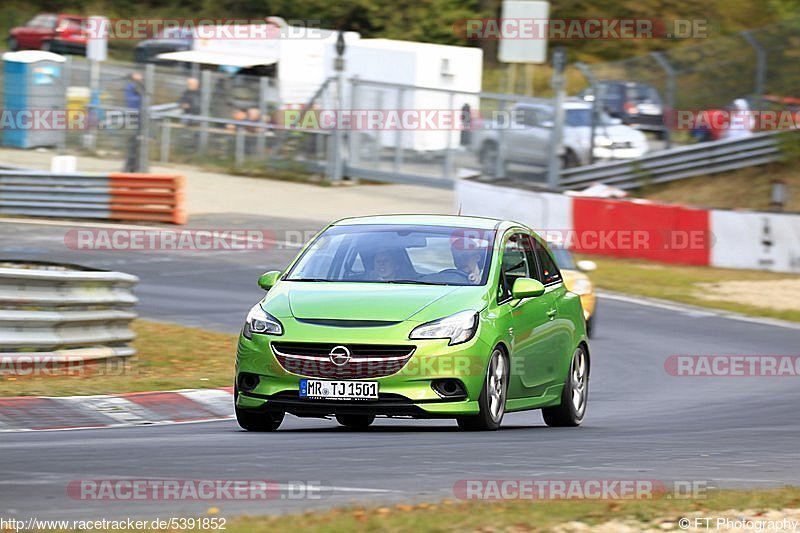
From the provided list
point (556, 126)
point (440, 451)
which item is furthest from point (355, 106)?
point (440, 451)

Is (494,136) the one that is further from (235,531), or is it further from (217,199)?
(235,531)

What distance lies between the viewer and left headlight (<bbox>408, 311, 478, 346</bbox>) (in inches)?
392

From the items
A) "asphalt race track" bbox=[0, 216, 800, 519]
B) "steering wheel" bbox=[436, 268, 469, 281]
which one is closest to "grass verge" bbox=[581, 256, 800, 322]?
"asphalt race track" bbox=[0, 216, 800, 519]

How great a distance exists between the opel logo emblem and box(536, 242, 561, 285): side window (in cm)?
234

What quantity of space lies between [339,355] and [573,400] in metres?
2.77

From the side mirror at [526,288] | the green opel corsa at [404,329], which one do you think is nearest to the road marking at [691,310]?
the green opel corsa at [404,329]

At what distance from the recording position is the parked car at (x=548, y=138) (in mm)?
34969

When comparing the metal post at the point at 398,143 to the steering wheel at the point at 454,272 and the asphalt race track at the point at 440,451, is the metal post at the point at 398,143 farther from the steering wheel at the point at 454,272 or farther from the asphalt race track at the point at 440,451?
the steering wheel at the point at 454,272

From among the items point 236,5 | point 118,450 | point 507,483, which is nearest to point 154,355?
point 118,450

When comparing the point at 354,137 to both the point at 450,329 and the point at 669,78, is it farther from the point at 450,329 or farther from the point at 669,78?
the point at 450,329

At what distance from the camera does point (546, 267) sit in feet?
39.4

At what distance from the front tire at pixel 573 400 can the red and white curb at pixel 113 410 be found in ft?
8.11

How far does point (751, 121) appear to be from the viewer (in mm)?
34906

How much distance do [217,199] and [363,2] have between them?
25.0 metres
